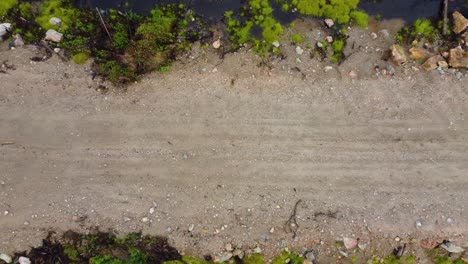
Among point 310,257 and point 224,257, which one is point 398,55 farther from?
point 224,257

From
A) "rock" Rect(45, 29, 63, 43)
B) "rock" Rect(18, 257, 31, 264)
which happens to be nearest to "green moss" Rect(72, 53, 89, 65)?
"rock" Rect(45, 29, 63, 43)

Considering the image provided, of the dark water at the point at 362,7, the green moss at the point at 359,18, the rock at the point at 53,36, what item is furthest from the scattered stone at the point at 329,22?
the rock at the point at 53,36

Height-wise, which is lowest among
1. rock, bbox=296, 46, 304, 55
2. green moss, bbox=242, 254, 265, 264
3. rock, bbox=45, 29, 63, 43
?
green moss, bbox=242, 254, 265, 264

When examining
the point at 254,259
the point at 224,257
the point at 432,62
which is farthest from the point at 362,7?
the point at 224,257

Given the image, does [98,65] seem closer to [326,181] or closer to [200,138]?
[200,138]

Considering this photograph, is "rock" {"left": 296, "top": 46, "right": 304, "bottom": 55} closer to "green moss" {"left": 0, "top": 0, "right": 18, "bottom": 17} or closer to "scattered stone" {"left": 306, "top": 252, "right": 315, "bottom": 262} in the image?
"scattered stone" {"left": 306, "top": 252, "right": 315, "bottom": 262}

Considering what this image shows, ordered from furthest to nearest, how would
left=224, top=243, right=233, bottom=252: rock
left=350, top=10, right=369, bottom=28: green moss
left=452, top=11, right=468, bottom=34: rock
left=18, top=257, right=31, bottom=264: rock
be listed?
1. left=350, top=10, right=369, bottom=28: green moss
2. left=452, top=11, right=468, bottom=34: rock
3. left=224, top=243, right=233, bottom=252: rock
4. left=18, top=257, right=31, bottom=264: rock
